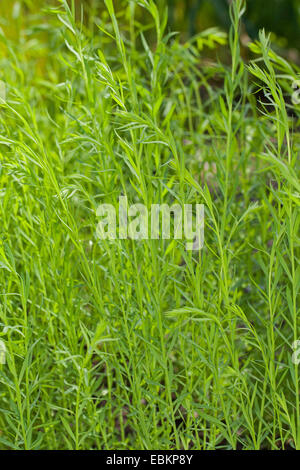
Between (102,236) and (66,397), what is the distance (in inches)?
15.1

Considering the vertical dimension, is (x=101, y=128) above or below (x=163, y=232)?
above

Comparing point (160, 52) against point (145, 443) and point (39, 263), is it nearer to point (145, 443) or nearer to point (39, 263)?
point (39, 263)

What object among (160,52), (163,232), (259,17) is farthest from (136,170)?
(259,17)

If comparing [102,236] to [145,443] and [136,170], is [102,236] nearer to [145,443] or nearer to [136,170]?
[136,170]

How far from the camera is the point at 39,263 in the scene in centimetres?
107

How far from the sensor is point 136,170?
907mm

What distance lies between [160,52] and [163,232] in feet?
1.05

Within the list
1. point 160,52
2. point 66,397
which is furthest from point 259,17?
point 66,397

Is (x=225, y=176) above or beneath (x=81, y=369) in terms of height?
above

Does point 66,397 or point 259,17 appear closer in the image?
point 66,397
